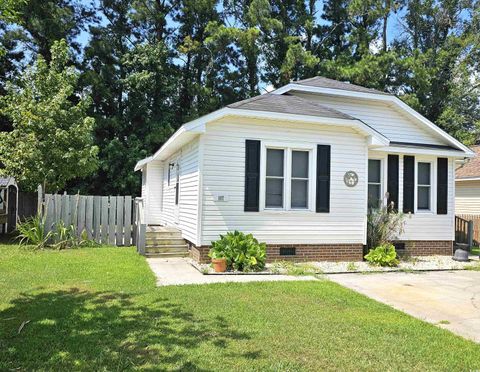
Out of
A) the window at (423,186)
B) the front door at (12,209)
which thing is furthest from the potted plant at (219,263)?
the front door at (12,209)

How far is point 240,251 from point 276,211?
5.15 ft

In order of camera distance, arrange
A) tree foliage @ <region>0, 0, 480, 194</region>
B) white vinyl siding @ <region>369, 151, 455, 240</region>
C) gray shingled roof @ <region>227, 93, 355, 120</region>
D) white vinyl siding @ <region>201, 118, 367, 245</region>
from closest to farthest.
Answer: white vinyl siding @ <region>201, 118, 367, 245</region>
gray shingled roof @ <region>227, 93, 355, 120</region>
white vinyl siding @ <region>369, 151, 455, 240</region>
tree foliage @ <region>0, 0, 480, 194</region>

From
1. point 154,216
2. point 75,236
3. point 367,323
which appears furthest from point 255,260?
point 154,216

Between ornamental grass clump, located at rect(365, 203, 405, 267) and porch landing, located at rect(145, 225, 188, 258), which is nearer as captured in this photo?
porch landing, located at rect(145, 225, 188, 258)

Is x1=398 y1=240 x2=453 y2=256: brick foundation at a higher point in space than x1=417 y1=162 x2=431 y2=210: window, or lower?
lower

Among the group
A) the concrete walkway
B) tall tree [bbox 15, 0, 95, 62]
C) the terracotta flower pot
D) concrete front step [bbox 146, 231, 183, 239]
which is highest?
tall tree [bbox 15, 0, 95, 62]

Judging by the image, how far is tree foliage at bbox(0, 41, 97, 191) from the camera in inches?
555

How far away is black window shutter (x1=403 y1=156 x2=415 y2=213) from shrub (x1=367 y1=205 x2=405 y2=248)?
78cm

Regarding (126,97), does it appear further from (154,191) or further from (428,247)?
(428,247)

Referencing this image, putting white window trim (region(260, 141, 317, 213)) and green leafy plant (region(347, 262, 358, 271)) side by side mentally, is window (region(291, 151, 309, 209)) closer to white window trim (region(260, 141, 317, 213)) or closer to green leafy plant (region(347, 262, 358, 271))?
white window trim (region(260, 141, 317, 213))

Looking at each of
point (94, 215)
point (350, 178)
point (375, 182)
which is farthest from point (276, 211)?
point (94, 215)

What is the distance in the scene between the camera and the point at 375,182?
11.5 meters

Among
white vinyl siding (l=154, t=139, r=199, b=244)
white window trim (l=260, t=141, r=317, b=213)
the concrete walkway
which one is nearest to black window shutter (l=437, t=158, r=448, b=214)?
white window trim (l=260, t=141, r=317, b=213)

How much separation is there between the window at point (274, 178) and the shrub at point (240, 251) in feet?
4.26
